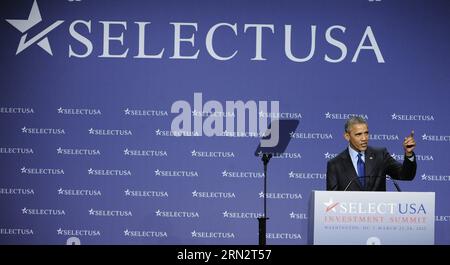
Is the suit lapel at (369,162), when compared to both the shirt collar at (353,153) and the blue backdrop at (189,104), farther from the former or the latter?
the blue backdrop at (189,104)

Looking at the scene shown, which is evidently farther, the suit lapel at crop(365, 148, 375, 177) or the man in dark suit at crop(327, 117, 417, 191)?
the suit lapel at crop(365, 148, 375, 177)

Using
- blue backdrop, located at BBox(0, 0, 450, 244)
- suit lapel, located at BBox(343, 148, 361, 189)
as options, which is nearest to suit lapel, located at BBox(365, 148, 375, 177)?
suit lapel, located at BBox(343, 148, 361, 189)

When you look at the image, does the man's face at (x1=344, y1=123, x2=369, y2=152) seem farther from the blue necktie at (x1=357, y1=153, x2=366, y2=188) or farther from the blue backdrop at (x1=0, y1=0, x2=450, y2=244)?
the blue backdrop at (x1=0, y1=0, x2=450, y2=244)

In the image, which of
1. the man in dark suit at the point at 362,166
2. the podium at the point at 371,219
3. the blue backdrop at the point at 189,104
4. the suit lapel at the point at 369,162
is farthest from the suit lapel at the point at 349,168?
the podium at the point at 371,219

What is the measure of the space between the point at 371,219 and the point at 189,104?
3077mm

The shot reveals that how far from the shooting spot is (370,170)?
6285 mm

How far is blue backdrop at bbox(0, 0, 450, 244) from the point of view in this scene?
24.6 feet

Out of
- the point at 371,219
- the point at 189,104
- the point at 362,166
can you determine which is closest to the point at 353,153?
the point at 362,166

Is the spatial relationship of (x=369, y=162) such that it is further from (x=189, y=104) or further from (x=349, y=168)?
(x=189, y=104)

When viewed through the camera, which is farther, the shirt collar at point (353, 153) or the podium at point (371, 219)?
the shirt collar at point (353, 153)

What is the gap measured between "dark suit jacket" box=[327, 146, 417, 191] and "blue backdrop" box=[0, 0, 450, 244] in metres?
1.05

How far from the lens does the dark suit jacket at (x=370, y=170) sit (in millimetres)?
6109

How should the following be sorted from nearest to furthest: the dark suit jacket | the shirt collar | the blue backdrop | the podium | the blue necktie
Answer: the podium
the dark suit jacket
the blue necktie
the shirt collar
the blue backdrop
